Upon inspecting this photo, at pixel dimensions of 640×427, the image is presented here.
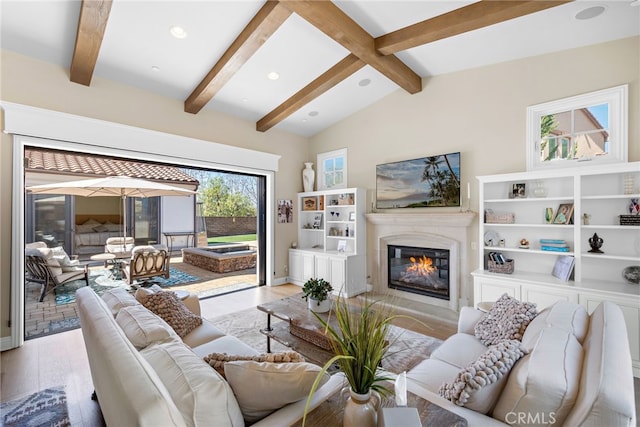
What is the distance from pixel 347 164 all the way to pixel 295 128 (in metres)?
1.35

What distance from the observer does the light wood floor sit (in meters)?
2.19

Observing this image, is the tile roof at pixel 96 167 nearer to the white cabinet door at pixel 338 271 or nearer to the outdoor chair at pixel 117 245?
the outdoor chair at pixel 117 245

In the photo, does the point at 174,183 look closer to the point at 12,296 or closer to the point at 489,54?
the point at 12,296

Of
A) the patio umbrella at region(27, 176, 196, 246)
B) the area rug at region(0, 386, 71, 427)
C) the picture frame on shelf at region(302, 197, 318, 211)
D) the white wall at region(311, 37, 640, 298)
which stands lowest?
the area rug at region(0, 386, 71, 427)


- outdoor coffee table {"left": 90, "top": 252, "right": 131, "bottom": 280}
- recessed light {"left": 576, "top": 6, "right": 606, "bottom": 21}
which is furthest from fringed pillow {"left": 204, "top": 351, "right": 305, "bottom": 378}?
outdoor coffee table {"left": 90, "top": 252, "right": 131, "bottom": 280}

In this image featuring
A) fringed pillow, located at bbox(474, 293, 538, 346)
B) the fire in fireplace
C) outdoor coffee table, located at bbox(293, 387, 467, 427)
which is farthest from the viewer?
the fire in fireplace

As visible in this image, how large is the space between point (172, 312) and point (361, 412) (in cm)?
196

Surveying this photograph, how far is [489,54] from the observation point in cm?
367

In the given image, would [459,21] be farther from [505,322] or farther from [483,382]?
[483,382]

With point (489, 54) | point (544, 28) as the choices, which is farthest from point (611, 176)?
point (489, 54)

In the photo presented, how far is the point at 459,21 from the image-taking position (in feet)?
9.36

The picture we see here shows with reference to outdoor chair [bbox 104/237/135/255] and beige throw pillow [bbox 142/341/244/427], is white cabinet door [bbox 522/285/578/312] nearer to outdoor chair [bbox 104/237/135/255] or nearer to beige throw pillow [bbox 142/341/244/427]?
beige throw pillow [bbox 142/341/244/427]

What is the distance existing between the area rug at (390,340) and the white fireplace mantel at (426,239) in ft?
4.08

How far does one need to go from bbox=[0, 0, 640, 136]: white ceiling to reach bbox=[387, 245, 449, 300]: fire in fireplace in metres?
2.89
